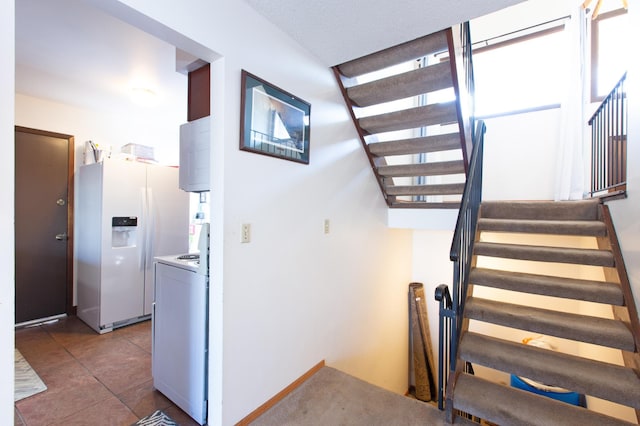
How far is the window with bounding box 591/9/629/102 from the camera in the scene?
3188 millimetres

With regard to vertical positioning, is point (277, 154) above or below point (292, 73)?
below

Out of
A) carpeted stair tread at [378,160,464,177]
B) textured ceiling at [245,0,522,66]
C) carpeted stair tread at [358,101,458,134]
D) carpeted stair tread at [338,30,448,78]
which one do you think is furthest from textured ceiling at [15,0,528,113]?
carpeted stair tread at [378,160,464,177]

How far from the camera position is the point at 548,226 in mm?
2377

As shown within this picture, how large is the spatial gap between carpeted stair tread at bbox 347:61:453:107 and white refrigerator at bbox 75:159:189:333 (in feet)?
8.57

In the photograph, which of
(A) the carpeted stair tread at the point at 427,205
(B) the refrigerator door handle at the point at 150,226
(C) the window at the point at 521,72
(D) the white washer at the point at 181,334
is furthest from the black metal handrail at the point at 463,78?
(B) the refrigerator door handle at the point at 150,226

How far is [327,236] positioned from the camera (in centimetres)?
247

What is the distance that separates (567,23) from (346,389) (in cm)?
461

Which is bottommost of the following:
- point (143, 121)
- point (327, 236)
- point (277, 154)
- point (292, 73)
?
point (327, 236)

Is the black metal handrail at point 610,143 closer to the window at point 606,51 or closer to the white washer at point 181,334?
the window at point 606,51

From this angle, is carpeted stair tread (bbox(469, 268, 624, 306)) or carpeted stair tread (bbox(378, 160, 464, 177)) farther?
carpeted stair tread (bbox(378, 160, 464, 177))

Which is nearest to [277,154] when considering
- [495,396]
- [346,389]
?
[346,389]

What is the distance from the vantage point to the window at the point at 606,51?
3.19 m

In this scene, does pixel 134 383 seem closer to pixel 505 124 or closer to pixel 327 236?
pixel 327 236
